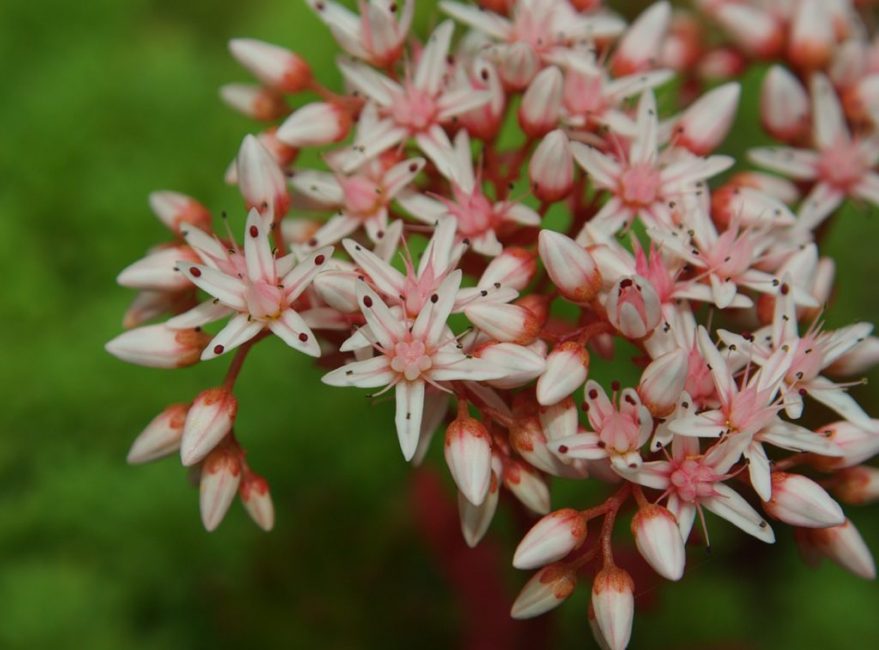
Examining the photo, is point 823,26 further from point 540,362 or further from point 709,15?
point 540,362

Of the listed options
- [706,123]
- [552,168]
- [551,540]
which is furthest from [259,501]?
[706,123]

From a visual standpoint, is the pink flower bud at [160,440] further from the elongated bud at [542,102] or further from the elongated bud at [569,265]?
the elongated bud at [542,102]

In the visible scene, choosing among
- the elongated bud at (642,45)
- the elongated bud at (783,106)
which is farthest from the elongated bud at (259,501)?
the elongated bud at (783,106)

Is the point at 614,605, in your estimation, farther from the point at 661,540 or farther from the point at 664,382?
the point at 664,382

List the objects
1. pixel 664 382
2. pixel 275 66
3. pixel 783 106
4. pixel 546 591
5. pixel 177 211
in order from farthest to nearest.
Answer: pixel 783 106, pixel 275 66, pixel 177 211, pixel 546 591, pixel 664 382

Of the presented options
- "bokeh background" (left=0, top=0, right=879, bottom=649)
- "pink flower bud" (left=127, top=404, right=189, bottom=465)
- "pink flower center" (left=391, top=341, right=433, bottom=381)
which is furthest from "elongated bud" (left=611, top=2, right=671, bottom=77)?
"pink flower bud" (left=127, top=404, right=189, bottom=465)

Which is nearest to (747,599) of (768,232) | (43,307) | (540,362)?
(768,232)

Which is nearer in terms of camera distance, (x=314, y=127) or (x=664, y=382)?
(x=664, y=382)
